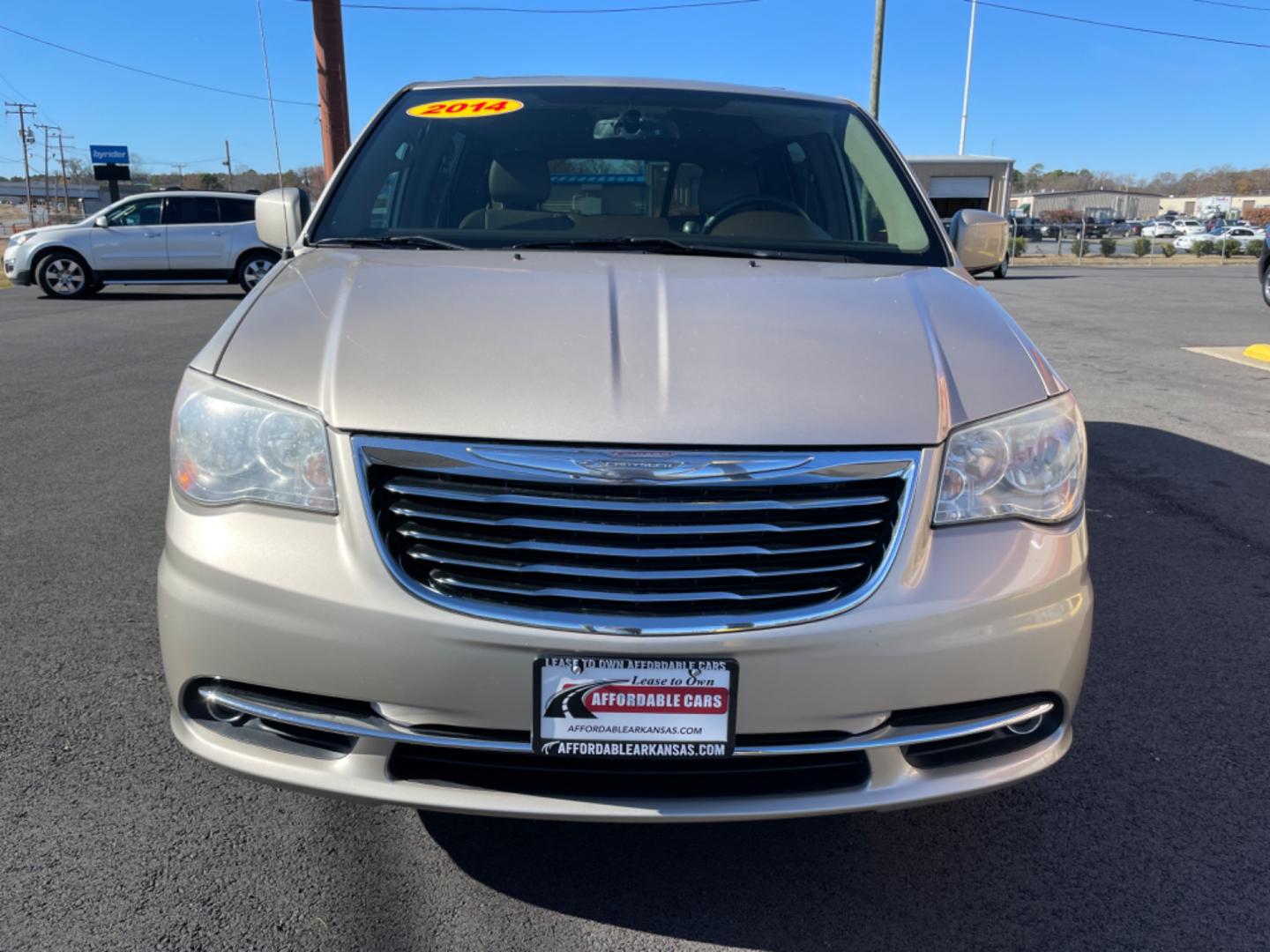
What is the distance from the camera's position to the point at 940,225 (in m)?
3.11

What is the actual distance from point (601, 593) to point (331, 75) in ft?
50.9

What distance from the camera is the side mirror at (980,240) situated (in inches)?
128

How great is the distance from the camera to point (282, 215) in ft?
10.6

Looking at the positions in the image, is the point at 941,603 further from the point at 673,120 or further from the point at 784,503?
the point at 673,120

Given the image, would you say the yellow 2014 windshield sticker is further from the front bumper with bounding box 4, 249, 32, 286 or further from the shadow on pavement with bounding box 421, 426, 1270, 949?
the front bumper with bounding box 4, 249, 32, 286

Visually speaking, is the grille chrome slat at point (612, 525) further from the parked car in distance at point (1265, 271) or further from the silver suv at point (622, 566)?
the parked car in distance at point (1265, 271)

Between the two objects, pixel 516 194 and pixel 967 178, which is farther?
pixel 967 178

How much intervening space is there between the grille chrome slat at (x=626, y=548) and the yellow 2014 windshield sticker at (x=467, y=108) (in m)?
2.06

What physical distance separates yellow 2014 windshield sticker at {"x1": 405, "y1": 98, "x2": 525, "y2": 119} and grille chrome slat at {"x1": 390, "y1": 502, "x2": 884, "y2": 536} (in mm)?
2039

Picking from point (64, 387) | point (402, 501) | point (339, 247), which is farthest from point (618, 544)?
point (64, 387)

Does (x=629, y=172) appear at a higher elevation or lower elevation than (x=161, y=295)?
higher

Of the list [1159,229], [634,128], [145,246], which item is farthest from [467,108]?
[1159,229]

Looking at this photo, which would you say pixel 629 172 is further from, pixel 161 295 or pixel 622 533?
pixel 161 295

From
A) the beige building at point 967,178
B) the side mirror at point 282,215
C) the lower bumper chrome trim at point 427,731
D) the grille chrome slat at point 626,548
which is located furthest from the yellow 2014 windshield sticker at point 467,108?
the beige building at point 967,178
